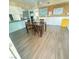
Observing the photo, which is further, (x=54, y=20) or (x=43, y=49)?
(x=54, y=20)

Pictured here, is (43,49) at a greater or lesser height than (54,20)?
lesser

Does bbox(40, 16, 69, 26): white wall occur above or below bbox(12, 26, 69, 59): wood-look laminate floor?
above

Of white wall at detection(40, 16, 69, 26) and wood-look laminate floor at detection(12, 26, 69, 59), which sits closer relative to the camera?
wood-look laminate floor at detection(12, 26, 69, 59)

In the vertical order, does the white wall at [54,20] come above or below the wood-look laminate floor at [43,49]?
above

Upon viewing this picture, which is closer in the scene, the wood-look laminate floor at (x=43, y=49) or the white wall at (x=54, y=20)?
the wood-look laminate floor at (x=43, y=49)
